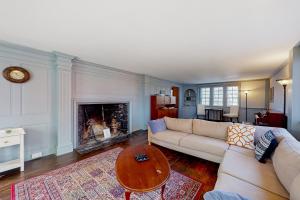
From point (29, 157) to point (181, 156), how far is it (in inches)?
122

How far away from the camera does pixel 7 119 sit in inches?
99.3

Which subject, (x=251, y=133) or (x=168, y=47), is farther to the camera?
(x=168, y=47)

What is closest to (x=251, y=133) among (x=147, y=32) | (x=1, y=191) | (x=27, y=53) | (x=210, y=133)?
(x=210, y=133)

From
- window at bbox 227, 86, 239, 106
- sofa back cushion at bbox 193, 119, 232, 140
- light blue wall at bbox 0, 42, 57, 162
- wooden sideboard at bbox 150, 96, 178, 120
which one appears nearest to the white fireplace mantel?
light blue wall at bbox 0, 42, 57, 162

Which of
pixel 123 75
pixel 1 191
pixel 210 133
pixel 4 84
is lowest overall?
pixel 1 191

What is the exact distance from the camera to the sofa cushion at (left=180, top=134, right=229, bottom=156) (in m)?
2.44

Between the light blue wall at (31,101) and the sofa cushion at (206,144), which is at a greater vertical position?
the light blue wall at (31,101)

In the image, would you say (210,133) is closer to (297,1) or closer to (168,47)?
(168,47)

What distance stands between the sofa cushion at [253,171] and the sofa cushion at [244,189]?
0.18 feet

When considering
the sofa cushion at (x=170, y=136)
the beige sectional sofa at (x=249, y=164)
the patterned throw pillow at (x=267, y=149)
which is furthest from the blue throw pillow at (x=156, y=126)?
the patterned throw pillow at (x=267, y=149)

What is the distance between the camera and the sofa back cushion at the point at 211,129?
9.29ft

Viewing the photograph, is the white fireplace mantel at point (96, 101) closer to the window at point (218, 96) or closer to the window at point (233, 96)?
the window at point (218, 96)

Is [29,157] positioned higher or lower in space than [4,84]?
lower

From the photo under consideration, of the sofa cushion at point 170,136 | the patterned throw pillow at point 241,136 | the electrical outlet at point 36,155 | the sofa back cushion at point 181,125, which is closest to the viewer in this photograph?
the patterned throw pillow at point 241,136
